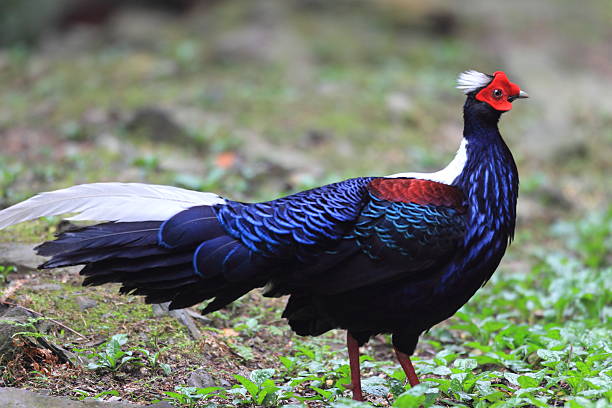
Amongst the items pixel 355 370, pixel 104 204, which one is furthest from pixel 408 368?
pixel 104 204

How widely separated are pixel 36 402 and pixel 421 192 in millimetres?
2269

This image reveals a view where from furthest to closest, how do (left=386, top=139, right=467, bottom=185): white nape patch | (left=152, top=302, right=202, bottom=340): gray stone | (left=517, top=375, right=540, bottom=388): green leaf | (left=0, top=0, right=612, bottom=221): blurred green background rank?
(left=0, top=0, right=612, bottom=221): blurred green background, (left=152, top=302, right=202, bottom=340): gray stone, (left=386, top=139, right=467, bottom=185): white nape patch, (left=517, top=375, right=540, bottom=388): green leaf

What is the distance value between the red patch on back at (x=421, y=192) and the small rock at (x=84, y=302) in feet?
6.83

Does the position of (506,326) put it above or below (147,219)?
below

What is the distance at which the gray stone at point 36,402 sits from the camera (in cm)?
357

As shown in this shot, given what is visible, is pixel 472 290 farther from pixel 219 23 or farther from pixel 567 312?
pixel 219 23

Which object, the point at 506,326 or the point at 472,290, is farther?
the point at 506,326

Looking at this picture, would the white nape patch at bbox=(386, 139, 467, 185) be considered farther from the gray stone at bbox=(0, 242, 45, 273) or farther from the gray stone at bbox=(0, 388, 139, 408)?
the gray stone at bbox=(0, 242, 45, 273)

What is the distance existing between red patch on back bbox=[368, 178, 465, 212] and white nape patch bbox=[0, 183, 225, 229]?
1.00 metres

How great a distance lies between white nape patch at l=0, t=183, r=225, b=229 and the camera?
379 cm

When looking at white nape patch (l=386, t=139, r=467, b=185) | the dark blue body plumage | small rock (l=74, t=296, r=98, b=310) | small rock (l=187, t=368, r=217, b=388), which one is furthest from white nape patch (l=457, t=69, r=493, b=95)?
small rock (l=74, t=296, r=98, b=310)

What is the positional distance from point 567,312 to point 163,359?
3.17 m

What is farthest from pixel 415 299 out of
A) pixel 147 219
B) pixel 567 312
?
pixel 567 312

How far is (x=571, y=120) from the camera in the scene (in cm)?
1159
